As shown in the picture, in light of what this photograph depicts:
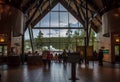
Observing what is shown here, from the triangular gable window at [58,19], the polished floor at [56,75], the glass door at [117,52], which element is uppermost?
the triangular gable window at [58,19]

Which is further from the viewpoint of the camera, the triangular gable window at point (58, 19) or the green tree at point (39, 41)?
the triangular gable window at point (58, 19)

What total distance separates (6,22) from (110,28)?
9.97 metres

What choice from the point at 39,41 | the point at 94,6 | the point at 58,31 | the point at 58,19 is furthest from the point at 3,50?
the point at 58,19

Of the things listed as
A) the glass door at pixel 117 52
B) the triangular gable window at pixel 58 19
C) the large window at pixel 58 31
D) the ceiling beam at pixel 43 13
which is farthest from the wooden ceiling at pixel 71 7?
the glass door at pixel 117 52

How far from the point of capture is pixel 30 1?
31922mm

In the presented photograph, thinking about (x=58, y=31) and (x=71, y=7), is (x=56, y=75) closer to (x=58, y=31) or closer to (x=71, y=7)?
(x=71, y=7)

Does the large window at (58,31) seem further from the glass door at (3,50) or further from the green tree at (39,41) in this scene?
the glass door at (3,50)

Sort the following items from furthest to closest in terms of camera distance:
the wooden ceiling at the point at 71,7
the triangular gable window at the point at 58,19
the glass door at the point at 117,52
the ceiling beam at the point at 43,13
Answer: the triangular gable window at the point at 58,19 → the ceiling beam at the point at 43,13 → the glass door at the point at 117,52 → the wooden ceiling at the point at 71,7

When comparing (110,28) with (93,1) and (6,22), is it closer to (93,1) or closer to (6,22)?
(93,1)

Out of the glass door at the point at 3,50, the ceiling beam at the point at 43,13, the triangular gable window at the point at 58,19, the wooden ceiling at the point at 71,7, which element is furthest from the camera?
the triangular gable window at the point at 58,19

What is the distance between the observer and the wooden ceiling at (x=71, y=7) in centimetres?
2662

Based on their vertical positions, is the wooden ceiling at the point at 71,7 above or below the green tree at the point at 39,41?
above

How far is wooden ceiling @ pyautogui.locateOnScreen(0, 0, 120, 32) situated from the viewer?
2662 cm

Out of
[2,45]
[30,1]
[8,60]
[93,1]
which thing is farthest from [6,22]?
[93,1]
